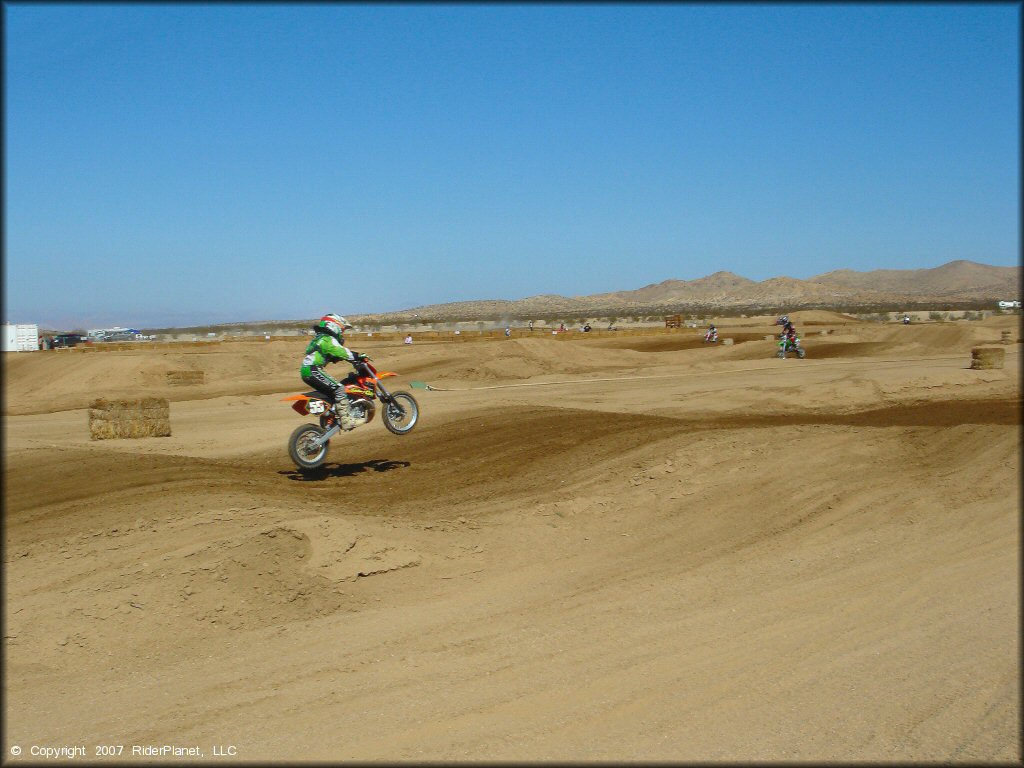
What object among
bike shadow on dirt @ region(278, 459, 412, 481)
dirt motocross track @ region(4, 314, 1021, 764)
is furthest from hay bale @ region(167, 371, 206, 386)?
bike shadow on dirt @ region(278, 459, 412, 481)

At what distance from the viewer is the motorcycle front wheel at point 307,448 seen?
13703mm

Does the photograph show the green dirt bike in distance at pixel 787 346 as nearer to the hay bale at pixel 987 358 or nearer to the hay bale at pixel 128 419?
the hay bale at pixel 987 358

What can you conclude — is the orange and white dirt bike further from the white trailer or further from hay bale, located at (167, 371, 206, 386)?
the white trailer

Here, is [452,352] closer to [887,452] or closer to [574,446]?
[574,446]

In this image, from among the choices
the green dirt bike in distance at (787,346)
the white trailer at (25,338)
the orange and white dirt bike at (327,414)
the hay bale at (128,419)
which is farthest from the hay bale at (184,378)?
the white trailer at (25,338)

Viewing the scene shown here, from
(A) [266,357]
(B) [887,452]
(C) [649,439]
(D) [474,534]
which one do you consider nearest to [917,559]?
(B) [887,452]

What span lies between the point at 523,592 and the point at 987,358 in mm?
18917

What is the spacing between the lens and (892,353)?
1529 inches

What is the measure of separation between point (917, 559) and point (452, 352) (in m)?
36.5

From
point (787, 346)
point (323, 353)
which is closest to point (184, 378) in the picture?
point (323, 353)

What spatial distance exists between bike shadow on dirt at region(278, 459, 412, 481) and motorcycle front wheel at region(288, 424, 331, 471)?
0.23 metres

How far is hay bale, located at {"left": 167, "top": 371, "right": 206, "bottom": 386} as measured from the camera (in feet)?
118

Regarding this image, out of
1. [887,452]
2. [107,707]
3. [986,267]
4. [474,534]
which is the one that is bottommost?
[107,707]

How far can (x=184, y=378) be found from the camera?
36.6 m
